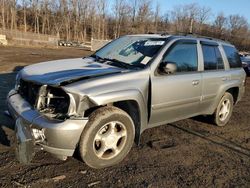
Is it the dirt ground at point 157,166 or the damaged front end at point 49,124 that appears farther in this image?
the dirt ground at point 157,166

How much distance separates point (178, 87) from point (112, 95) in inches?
53.3

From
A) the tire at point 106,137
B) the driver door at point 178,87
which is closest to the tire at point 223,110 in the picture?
the driver door at point 178,87

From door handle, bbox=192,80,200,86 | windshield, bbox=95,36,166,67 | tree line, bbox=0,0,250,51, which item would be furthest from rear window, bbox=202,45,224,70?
tree line, bbox=0,0,250,51

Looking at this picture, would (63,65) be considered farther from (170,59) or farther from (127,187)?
(127,187)

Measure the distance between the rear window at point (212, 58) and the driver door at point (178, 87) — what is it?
305mm

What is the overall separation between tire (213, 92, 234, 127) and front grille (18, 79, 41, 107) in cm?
362

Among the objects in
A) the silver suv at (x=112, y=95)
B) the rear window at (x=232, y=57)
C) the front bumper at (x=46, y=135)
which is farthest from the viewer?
the rear window at (x=232, y=57)

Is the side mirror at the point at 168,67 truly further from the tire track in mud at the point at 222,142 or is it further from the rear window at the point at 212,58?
the tire track in mud at the point at 222,142

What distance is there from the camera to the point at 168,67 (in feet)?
14.1

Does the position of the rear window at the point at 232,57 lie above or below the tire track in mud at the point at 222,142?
above

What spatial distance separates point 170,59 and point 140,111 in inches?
39.9

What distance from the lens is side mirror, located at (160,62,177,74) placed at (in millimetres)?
4301

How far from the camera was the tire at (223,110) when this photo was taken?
19.6 ft

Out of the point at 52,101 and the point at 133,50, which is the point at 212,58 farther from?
the point at 52,101
